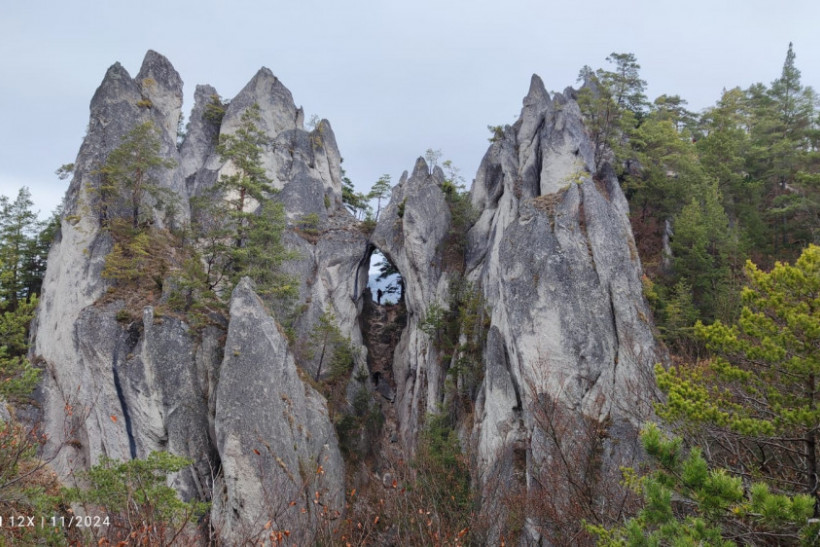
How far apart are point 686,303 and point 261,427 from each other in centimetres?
1782

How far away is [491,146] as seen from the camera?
2919 cm

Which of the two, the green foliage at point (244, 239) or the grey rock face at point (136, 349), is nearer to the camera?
the grey rock face at point (136, 349)

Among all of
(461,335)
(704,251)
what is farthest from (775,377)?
(461,335)

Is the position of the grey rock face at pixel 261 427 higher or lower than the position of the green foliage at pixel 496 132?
lower

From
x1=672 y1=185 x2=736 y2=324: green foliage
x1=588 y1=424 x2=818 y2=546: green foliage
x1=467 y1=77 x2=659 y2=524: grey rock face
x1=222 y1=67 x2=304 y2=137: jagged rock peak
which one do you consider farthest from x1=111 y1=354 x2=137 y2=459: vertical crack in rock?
x1=672 y1=185 x2=736 y2=324: green foliage

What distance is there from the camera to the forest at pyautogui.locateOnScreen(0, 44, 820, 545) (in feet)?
19.0

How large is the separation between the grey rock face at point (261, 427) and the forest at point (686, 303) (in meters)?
2.39

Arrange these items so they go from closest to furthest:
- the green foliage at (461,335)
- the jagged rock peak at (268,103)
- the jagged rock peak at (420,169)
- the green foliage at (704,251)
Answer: the green foliage at (704,251), the green foliage at (461,335), the jagged rock peak at (420,169), the jagged rock peak at (268,103)

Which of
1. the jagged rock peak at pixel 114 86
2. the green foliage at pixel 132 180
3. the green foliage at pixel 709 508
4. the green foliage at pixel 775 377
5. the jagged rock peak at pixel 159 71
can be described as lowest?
the green foliage at pixel 709 508

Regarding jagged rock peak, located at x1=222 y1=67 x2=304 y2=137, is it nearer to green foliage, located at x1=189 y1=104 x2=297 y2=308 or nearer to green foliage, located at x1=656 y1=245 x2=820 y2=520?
green foliage, located at x1=189 y1=104 x2=297 y2=308

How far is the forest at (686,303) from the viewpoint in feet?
19.0

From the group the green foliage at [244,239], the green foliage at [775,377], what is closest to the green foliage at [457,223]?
the green foliage at [244,239]

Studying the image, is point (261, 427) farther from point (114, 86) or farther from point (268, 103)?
point (268, 103)

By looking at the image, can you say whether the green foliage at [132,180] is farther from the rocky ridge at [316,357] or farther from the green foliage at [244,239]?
the green foliage at [244,239]
